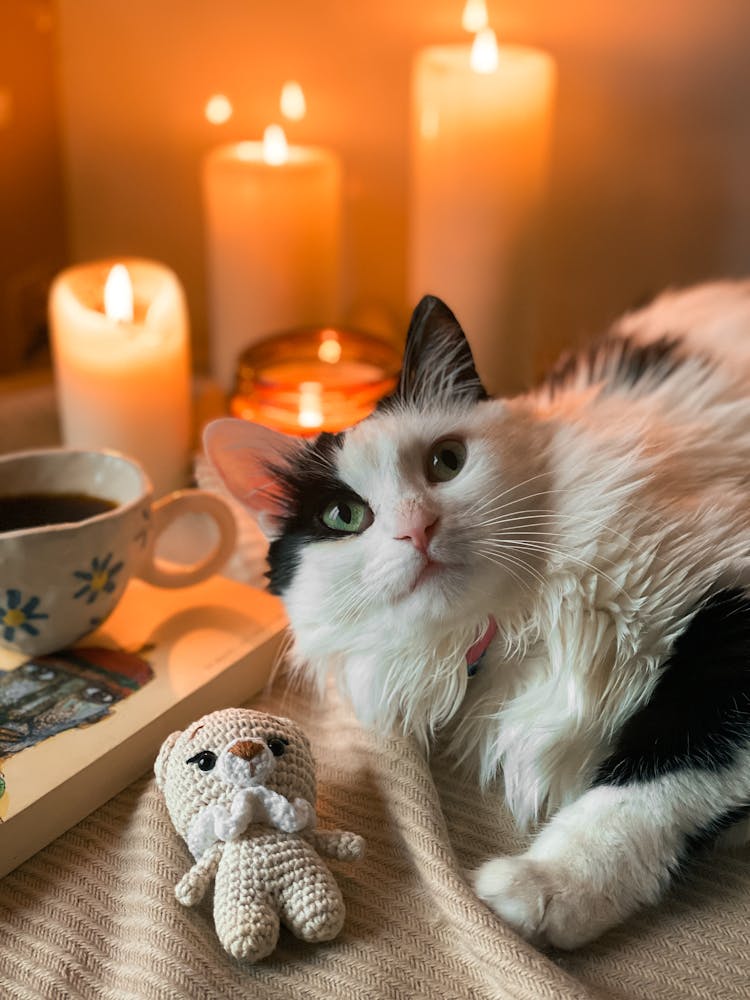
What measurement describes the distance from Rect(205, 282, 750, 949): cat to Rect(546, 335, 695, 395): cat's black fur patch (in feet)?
0.32

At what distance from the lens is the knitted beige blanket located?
66 cm

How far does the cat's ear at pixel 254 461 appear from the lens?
81 cm

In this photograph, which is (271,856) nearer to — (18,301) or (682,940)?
(682,940)

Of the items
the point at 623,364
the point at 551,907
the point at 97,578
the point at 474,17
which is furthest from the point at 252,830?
the point at 474,17

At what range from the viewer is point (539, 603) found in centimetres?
77

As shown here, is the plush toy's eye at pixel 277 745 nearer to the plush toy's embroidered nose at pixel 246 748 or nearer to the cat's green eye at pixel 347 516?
the plush toy's embroidered nose at pixel 246 748

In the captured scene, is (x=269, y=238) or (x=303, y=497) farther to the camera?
(x=269, y=238)

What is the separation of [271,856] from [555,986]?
19 centimetres

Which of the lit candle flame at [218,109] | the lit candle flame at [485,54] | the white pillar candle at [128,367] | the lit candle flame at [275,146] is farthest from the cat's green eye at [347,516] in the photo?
the lit candle flame at [218,109]

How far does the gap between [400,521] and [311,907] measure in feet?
0.82

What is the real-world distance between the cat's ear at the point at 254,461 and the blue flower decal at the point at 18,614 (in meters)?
0.20

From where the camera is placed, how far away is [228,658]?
94cm

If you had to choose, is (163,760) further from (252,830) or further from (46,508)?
(46,508)

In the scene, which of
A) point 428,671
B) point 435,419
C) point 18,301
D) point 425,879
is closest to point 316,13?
point 18,301
